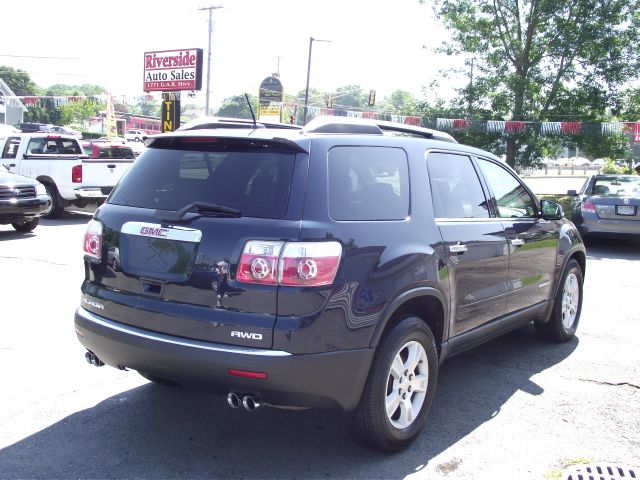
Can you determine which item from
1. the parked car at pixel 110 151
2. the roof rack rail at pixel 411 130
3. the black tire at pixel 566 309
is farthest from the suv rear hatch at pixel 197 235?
the parked car at pixel 110 151

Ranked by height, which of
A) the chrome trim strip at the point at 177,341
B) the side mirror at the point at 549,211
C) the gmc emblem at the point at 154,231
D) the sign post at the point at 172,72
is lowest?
the chrome trim strip at the point at 177,341

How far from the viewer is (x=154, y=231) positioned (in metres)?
3.43

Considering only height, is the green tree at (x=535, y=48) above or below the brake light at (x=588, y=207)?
above

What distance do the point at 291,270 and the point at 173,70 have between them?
22.6 m

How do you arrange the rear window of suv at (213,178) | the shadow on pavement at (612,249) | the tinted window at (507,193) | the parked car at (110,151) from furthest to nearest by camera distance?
the parked car at (110,151), the shadow on pavement at (612,249), the tinted window at (507,193), the rear window of suv at (213,178)

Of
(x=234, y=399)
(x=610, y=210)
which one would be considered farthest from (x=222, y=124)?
(x=610, y=210)

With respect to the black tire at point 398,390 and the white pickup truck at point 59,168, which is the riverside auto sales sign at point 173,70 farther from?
the black tire at point 398,390

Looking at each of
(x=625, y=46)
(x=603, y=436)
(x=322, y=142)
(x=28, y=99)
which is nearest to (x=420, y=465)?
(x=603, y=436)

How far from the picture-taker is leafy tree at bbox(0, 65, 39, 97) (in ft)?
351

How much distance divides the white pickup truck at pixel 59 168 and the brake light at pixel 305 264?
1257cm

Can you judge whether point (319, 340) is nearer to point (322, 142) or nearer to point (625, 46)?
point (322, 142)

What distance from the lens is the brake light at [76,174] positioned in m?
14.6

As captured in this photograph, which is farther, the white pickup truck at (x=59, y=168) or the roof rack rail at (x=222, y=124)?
the white pickup truck at (x=59, y=168)

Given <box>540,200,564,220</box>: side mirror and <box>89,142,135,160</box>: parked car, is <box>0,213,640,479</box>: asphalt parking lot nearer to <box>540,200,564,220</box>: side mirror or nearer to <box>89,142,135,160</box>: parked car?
<box>540,200,564,220</box>: side mirror
